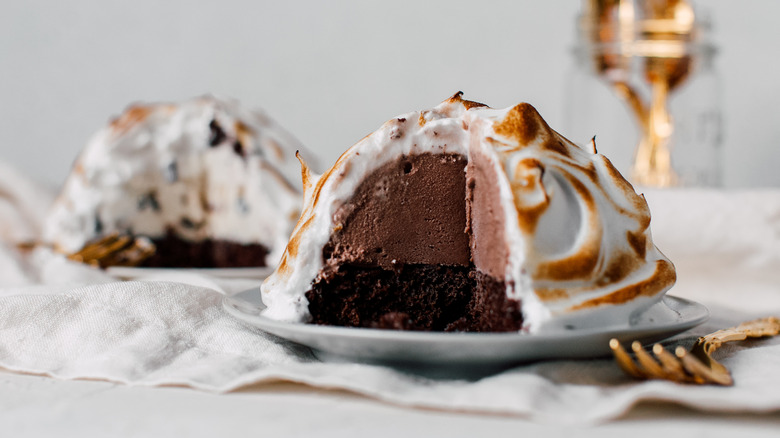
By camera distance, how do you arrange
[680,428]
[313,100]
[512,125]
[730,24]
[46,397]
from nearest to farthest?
[680,428], [46,397], [512,125], [730,24], [313,100]

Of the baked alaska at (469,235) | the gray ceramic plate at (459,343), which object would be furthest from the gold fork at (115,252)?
the gray ceramic plate at (459,343)

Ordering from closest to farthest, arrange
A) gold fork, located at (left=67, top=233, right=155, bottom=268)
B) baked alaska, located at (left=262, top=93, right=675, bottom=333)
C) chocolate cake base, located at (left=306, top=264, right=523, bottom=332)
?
baked alaska, located at (left=262, top=93, right=675, bottom=333) < chocolate cake base, located at (left=306, top=264, right=523, bottom=332) < gold fork, located at (left=67, top=233, right=155, bottom=268)

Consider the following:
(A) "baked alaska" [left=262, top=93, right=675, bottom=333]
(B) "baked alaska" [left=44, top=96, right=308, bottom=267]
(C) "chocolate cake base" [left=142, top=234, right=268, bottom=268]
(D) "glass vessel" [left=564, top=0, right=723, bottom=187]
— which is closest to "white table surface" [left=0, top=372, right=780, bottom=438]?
(A) "baked alaska" [left=262, top=93, right=675, bottom=333]

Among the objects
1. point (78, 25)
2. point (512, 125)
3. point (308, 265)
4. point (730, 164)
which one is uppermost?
point (78, 25)

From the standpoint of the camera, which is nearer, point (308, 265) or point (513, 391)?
point (513, 391)

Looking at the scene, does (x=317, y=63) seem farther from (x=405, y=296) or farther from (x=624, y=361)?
(x=624, y=361)

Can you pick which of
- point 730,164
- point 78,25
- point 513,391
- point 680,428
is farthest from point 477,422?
point 78,25

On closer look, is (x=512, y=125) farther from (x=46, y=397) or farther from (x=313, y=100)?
(x=313, y=100)

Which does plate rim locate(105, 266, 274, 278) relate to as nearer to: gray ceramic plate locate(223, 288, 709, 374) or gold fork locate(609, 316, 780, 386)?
gray ceramic plate locate(223, 288, 709, 374)
